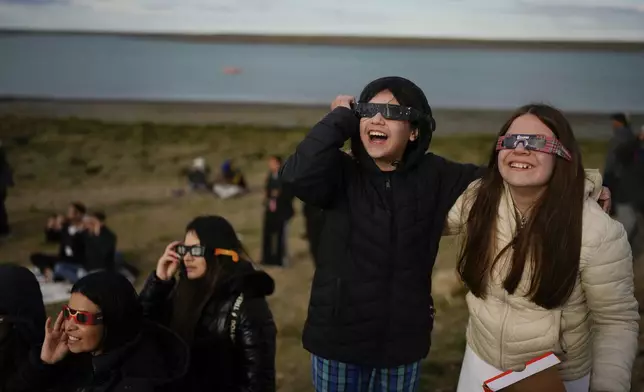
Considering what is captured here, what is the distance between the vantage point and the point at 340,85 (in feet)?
9.60

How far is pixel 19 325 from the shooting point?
1789mm

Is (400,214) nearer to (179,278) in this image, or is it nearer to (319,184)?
(319,184)

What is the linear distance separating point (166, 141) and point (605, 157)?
2287 mm

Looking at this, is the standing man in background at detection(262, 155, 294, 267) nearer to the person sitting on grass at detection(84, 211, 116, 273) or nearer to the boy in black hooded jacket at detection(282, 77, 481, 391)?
the person sitting on grass at detection(84, 211, 116, 273)

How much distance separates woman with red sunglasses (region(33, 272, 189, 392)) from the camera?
5.09 ft

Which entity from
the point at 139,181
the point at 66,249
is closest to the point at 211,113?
the point at 139,181

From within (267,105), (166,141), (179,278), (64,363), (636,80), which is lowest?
(64,363)

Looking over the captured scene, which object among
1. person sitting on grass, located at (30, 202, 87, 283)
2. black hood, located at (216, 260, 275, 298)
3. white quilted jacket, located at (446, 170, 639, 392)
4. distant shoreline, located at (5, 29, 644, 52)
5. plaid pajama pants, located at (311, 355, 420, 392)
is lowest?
person sitting on grass, located at (30, 202, 87, 283)

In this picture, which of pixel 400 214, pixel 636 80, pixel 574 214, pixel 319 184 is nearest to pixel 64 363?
pixel 319 184

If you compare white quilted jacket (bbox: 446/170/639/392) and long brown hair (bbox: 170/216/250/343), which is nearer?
white quilted jacket (bbox: 446/170/639/392)

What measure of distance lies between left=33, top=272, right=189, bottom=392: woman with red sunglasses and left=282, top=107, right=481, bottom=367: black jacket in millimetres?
467

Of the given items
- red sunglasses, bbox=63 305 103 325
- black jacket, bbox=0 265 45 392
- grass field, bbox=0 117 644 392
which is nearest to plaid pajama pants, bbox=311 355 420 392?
red sunglasses, bbox=63 305 103 325

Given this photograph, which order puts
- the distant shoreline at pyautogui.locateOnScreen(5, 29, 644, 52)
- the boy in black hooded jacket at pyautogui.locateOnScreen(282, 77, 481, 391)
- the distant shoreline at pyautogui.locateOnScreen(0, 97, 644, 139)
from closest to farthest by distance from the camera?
1. the boy in black hooded jacket at pyautogui.locateOnScreen(282, 77, 481, 391)
2. the distant shoreline at pyautogui.locateOnScreen(5, 29, 644, 52)
3. the distant shoreline at pyautogui.locateOnScreen(0, 97, 644, 139)

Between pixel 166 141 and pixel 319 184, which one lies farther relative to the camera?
pixel 166 141
